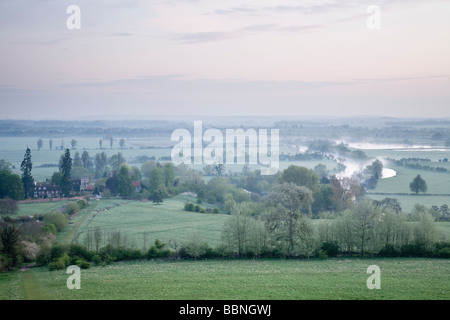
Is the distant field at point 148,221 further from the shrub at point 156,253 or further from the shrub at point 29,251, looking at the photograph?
the shrub at point 29,251

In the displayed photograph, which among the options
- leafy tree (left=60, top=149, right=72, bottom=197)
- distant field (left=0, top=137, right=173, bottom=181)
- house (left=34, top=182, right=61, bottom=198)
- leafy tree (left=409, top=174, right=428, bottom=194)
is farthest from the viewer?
distant field (left=0, top=137, right=173, bottom=181)

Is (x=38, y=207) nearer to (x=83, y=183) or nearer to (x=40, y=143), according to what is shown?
(x=83, y=183)

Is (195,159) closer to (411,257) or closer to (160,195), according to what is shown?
(160,195)

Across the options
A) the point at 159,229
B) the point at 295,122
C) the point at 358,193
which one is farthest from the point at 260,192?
the point at 295,122

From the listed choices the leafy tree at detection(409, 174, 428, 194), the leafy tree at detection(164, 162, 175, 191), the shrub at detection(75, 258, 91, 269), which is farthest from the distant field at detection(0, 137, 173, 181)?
the leafy tree at detection(409, 174, 428, 194)

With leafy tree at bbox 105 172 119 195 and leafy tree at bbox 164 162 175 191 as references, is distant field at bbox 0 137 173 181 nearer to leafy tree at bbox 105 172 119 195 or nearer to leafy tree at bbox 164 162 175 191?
leafy tree at bbox 105 172 119 195
